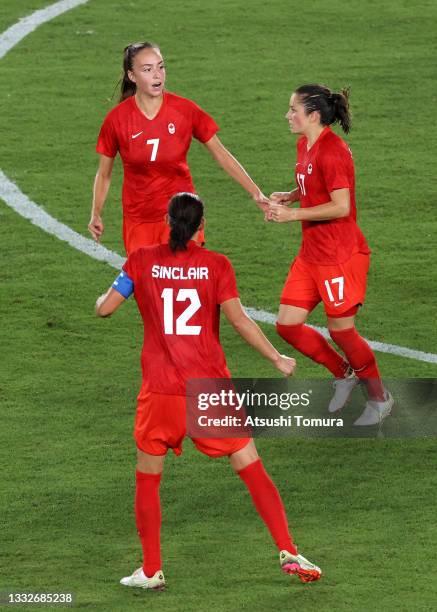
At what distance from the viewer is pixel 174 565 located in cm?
869

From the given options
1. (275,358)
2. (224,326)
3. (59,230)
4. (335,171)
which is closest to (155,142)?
(335,171)

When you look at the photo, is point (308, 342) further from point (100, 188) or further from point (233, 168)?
point (100, 188)

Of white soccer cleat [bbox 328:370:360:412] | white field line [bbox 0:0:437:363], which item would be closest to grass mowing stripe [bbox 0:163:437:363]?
white field line [bbox 0:0:437:363]

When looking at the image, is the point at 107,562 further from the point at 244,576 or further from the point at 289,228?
the point at 289,228

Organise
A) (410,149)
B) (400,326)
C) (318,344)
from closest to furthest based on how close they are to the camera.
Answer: (318,344), (400,326), (410,149)

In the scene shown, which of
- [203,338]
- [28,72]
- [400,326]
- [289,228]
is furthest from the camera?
[28,72]

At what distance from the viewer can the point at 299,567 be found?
327 inches

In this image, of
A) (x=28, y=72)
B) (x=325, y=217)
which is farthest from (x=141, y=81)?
(x=28, y=72)

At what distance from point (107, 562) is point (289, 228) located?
5.76 meters

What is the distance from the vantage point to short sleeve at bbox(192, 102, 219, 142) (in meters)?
10.8

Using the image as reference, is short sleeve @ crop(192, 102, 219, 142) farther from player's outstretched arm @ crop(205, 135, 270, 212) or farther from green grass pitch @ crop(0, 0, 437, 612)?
green grass pitch @ crop(0, 0, 437, 612)

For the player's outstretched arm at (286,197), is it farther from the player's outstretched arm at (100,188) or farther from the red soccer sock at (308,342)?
the player's outstretched arm at (100,188)

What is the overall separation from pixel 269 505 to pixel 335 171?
94.1 inches

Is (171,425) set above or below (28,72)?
below
